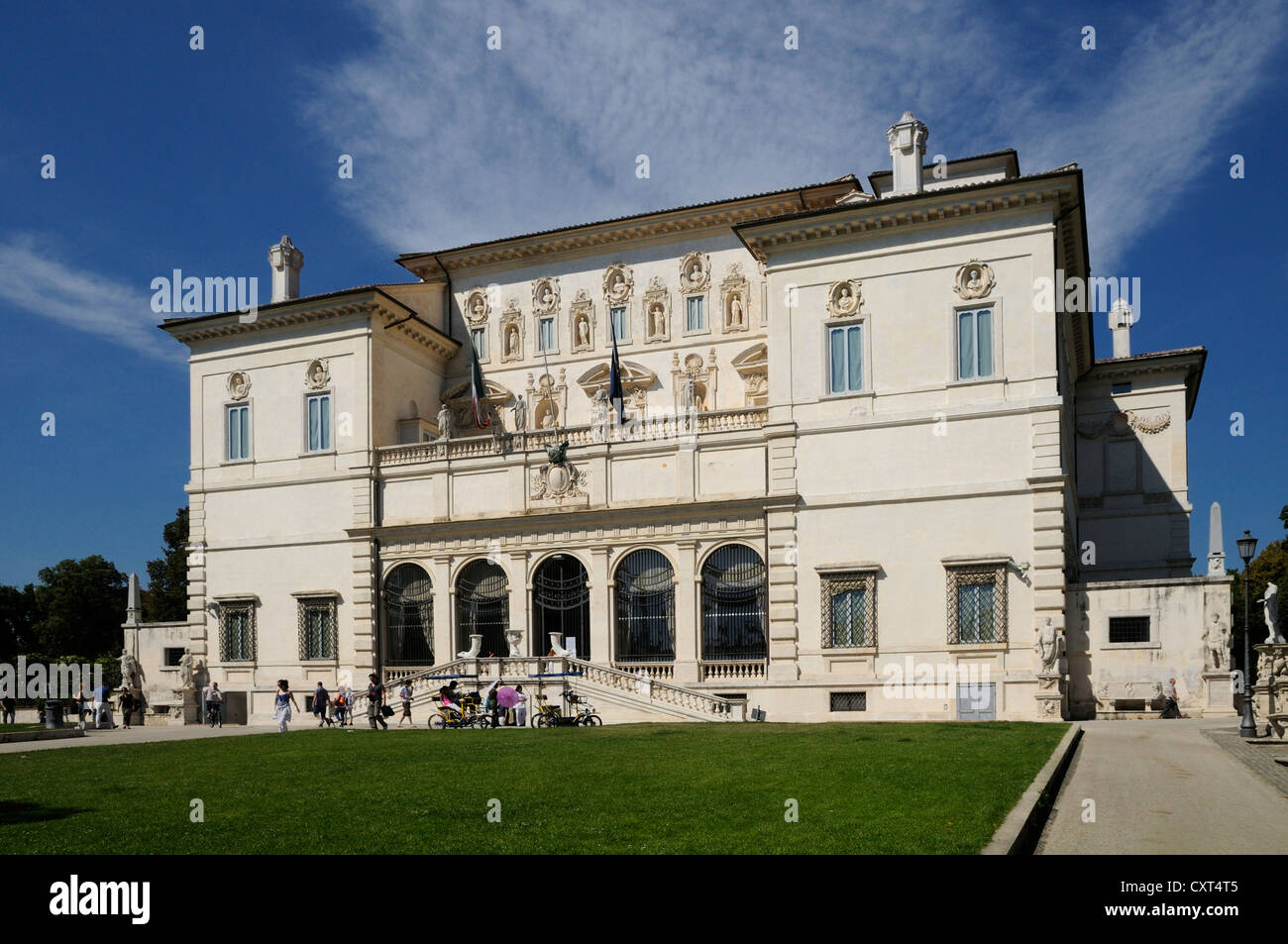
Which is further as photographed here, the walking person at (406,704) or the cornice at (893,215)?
the walking person at (406,704)

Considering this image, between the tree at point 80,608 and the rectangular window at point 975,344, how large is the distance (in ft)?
214

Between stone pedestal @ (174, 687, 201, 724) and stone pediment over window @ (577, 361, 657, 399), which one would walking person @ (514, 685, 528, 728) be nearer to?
stone pediment over window @ (577, 361, 657, 399)

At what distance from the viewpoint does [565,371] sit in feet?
146

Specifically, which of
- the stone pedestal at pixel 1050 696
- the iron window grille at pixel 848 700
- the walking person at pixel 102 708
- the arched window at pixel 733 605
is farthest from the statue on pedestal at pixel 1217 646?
the walking person at pixel 102 708

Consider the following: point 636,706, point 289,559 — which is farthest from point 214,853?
point 289,559

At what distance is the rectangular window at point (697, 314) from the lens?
42.6 meters

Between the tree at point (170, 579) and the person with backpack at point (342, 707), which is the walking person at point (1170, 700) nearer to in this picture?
the person with backpack at point (342, 707)

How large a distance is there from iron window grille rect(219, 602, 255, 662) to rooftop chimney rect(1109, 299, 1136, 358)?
38971 millimetres

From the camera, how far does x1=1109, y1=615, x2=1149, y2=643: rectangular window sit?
32.6 meters

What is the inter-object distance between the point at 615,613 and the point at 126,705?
63.7 feet

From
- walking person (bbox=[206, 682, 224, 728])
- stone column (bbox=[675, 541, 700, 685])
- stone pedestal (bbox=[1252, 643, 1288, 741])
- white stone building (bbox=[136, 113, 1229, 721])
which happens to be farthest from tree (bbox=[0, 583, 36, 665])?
stone pedestal (bbox=[1252, 643, 1288, 741])

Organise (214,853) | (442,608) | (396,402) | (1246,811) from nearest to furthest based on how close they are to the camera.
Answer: (214,853), (1246,811), (442,608), (396,402)
